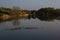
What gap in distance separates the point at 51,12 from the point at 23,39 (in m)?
62.2

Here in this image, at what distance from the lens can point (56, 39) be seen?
901 centimetres

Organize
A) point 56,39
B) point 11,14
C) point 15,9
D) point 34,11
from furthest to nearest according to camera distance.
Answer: point 34,11
point 15,9
point 11,14
point 56,39

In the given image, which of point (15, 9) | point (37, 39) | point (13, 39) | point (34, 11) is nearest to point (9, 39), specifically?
point (13, 39)

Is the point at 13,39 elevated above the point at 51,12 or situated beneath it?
elevated above

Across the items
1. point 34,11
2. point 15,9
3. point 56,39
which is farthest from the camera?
point 34,11

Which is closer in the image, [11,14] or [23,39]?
[23,39]

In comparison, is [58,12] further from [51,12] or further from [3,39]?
[3,39]

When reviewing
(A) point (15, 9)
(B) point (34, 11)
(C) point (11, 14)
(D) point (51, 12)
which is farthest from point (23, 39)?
(B) point (34, 11)

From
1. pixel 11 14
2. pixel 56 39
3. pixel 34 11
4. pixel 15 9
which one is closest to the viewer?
pixel 56 39

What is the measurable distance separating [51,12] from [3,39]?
62281 millimetres

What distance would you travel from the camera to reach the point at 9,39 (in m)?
9.34

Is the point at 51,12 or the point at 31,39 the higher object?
the point at 31,39

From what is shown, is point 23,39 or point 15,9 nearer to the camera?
point 23,39

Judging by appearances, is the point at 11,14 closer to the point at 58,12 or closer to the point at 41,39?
the point at 58,12
